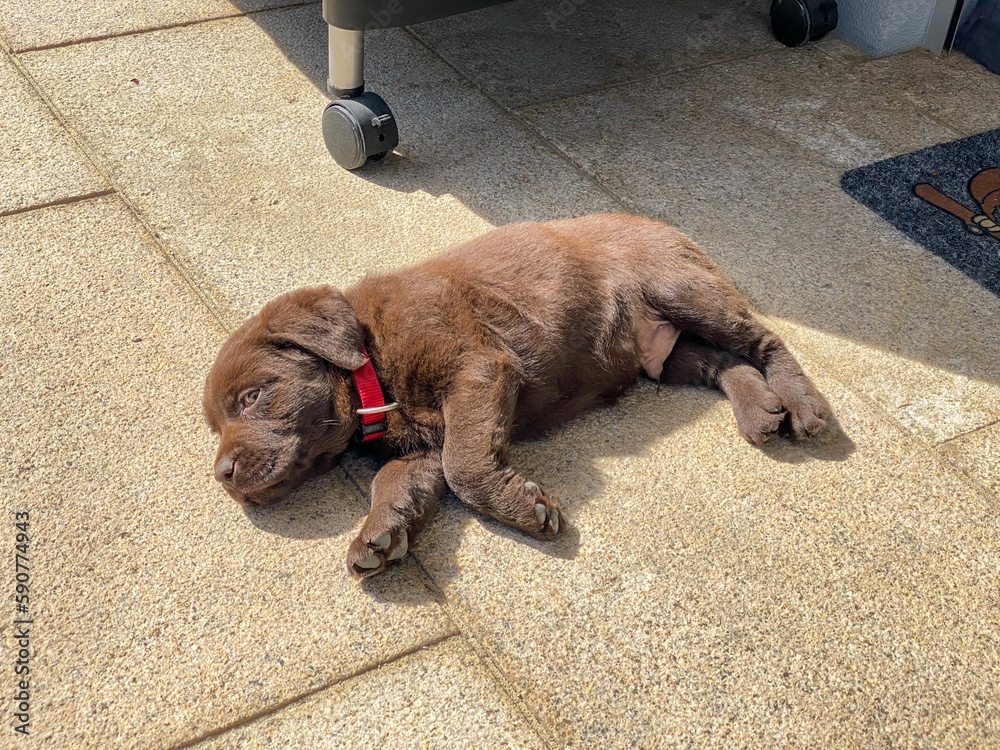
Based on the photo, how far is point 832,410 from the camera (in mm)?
3529

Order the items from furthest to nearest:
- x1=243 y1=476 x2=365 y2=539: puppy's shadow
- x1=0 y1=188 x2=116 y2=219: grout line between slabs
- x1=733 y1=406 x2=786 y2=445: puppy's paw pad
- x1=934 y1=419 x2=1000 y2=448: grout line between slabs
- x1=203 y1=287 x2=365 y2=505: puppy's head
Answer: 1. x1=0 y1=188 x2=116 y2=219: grout line between slabs
2. x1=934 y1=419 x2=1000 y2=448: grout line between slabs
3. x1=733 y1=406 x2=786 y2=445: puppy's paw pad
4. x1=243 y1=476 x2=365 y2=539: puppy's shadow
5. x1=203 y1=287 x2=365 y2=505: puppy's head

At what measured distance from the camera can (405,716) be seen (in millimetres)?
2592

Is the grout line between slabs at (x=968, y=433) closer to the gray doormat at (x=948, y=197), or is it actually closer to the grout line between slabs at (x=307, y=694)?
the gray doormat at (x=948, y=197)

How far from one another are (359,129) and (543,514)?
7.40 feet

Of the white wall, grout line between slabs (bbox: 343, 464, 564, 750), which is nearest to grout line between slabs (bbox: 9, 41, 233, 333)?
grout line between slabs (bbox: 343, 464, 564, 750)

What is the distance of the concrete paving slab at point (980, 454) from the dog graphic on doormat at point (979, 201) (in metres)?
1.32

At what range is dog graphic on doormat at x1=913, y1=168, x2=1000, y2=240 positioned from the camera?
4473 millimetres

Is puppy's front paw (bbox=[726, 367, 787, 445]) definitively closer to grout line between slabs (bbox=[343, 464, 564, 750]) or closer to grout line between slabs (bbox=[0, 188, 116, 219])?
grout line between slabs (bbox=[343, 464, 564, 750])

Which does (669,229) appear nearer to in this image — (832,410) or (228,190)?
(832,410)

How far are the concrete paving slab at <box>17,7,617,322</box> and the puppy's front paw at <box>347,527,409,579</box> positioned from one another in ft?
4.36

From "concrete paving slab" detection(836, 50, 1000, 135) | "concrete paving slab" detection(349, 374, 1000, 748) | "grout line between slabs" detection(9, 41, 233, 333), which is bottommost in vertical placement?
"grout line between slabs" detection(9, 41, 233, 333)

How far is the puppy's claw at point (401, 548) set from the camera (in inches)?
114

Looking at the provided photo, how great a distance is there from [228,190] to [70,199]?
67 centimetres

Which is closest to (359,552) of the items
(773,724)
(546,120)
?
(773,724)
